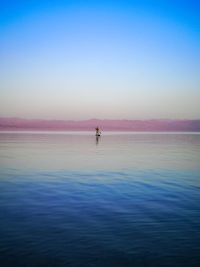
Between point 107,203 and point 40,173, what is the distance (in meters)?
8.36

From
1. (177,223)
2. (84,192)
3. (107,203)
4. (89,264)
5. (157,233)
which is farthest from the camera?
(84,192)

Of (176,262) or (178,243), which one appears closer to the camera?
(176,262)

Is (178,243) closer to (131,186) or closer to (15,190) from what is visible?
(131,186)

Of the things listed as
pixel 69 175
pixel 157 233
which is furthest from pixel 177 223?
pixel 69 175

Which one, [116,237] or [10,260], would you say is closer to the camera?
[10,260]

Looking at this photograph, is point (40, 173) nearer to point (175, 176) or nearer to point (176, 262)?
point (175, 176)

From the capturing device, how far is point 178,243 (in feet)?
21.7

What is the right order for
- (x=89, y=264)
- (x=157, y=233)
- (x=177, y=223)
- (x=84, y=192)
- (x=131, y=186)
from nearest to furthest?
(x=89, y=264), (x=157, y=233), (x=177, y=223), (x=84, y=192), (x=131, y=186)

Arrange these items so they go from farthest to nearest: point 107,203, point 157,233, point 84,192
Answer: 1. point 84,192
2. point 107,203
3. point 157,233

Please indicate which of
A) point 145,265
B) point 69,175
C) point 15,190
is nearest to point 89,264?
point 145,265

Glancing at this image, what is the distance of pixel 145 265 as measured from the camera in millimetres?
5504

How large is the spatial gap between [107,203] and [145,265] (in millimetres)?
4971

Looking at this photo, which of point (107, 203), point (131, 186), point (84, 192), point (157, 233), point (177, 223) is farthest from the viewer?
point (131, 186)

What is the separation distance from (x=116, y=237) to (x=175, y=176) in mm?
11050
